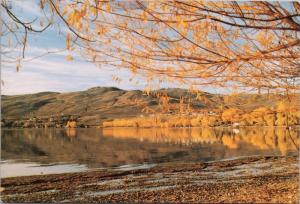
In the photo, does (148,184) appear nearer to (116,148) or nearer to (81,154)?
(81,154)

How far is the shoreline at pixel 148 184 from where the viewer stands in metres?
8.98

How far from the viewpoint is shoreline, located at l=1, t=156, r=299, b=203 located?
8.98m

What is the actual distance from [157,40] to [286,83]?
4.36 ft

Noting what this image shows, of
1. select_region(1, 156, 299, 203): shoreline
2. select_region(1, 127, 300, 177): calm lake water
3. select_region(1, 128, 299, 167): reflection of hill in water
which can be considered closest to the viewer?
select_region(1, 156, 299, 203): shoreline

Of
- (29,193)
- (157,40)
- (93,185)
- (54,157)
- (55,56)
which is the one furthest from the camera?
(54,157)

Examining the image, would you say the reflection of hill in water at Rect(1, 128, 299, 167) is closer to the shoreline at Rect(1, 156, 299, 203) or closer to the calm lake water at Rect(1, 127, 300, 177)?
the calm lake water at Rect(1, 127, 300, 177)

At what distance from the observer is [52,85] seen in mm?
5039

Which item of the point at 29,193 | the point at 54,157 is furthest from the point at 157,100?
the point at 54,157

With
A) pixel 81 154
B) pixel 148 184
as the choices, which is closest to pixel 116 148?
pixel 81 154

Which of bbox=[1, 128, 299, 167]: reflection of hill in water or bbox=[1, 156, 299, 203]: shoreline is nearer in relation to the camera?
bbox=[1, 156, 299, 203]: shoreline

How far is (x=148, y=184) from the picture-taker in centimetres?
1198

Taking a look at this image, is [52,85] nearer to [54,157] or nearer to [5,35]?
[5,35]

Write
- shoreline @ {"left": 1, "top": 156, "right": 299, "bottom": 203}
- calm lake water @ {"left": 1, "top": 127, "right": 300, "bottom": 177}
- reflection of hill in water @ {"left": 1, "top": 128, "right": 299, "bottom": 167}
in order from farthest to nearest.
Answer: reflection of hill in water @ {"left": 1, "top": 128, "right": 299, "bottom": 167}, calm lake water @ {"left": 1, "top": 127, "right": 300, "bottom": 177}, shoreline @ {"left": 1, "top": 156, "right": 299, "bottom": 203}

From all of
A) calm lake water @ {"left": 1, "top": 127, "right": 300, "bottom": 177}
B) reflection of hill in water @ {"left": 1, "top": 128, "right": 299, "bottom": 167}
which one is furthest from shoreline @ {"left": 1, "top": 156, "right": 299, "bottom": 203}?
reflection of hill in water @ {"left": 1, "top": 128, "right": 299, "bottom": 167}
